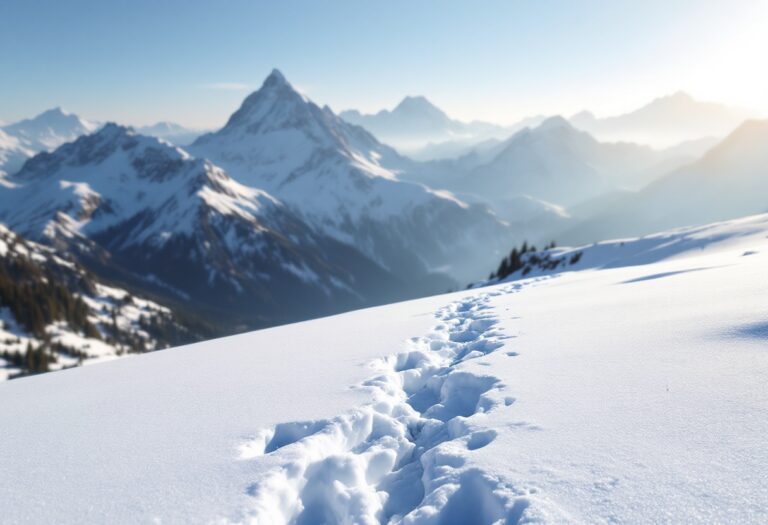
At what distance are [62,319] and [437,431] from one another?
511ft

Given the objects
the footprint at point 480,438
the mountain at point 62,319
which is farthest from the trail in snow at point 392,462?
the mountain at point 62,319

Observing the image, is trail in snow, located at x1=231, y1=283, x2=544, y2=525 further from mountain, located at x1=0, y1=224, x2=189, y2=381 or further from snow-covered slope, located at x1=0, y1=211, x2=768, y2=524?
mountain, located at x1=0, y1=224, x2=189, y2=381

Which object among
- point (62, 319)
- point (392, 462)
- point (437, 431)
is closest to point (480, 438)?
point (437, 431)

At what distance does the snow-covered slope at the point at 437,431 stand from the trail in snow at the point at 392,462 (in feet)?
0.10

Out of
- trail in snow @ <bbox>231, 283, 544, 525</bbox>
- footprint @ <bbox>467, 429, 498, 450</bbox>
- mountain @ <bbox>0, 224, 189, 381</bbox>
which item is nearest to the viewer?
trail in snow @ <bbox>231, 283, 544, 525</bbox>

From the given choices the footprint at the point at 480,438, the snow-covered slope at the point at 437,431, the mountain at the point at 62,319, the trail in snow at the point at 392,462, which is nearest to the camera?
the snow-covered slope at the point at 437,431

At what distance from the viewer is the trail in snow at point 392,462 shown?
5.30 meters

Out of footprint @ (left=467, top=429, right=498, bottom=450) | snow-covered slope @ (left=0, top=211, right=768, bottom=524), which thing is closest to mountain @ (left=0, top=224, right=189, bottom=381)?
snow-covered slope @ (left=0, top=211, right=768, bottom=524)

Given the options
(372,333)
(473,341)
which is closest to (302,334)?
(372,333)

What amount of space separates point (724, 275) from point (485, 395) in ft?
41.1

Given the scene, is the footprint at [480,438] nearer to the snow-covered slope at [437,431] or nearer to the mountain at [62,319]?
the snow-covered slope at [437,431]

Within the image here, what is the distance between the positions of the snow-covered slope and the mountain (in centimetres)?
10914

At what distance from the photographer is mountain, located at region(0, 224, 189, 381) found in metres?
105

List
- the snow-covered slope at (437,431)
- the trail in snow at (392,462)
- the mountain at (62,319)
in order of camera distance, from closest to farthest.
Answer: the snow-covered slope at (437,431) < the trail in snow at (392,462) < the mountain at (62,319)
